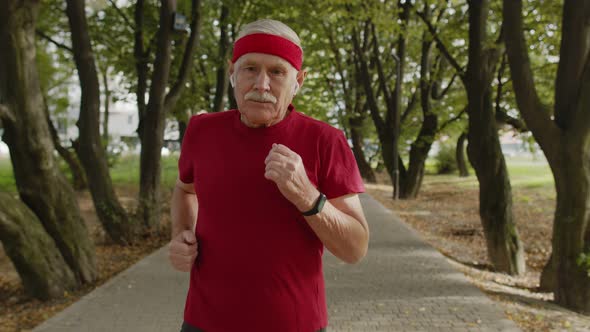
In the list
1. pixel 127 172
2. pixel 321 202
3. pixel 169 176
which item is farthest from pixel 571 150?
pixel 127 172

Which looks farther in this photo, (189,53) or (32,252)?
(189,53)

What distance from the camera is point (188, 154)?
2.24 meters

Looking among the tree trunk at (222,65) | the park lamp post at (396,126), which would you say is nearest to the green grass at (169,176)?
the tree trunk at (222,65)

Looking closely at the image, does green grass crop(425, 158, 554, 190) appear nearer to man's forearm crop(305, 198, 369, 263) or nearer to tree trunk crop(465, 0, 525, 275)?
Answer: tree trunk crop(465, 0, 525, 275)

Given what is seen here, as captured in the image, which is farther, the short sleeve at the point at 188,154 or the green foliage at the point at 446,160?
the green foliage at the point at 446,160

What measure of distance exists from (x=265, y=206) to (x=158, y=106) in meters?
9.45

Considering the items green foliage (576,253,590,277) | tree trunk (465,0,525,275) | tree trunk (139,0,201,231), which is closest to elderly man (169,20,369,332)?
green foliage (576,253,590,277)

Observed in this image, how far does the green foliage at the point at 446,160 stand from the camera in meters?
36.5

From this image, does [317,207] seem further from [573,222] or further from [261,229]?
[573,222]

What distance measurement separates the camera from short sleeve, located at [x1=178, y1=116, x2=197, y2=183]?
7.27 feet

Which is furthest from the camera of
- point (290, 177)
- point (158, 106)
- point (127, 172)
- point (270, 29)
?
point (127, 172)

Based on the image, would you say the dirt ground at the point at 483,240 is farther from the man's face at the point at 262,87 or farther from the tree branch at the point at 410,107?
the man's face at the point at 262,87

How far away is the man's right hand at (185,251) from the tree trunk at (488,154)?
8.50 meters

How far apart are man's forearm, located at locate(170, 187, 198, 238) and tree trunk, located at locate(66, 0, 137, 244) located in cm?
843
